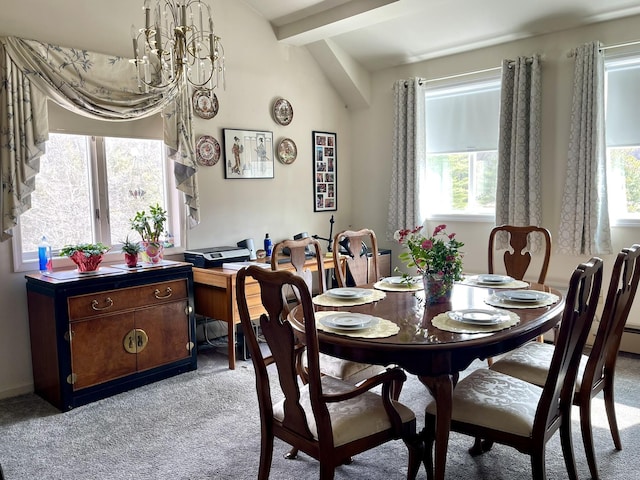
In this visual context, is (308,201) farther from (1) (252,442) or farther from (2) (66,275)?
(1) (252,442)

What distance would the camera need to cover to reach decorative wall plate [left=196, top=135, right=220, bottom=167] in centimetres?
400

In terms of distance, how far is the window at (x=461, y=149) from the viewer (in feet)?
14.5

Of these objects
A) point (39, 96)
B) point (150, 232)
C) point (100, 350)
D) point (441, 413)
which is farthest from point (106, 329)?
point (441, 413)

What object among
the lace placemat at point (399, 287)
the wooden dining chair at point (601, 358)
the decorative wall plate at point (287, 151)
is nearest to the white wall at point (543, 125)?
the decorative wall plate at point (287, 151)

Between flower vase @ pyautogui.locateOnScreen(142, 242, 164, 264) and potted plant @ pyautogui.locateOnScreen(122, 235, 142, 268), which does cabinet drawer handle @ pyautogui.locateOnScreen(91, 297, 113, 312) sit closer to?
potted plant @ pyautogui.locateOnScreen(122, 235, 142, 268)

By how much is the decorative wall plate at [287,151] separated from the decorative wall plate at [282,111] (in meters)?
0.17

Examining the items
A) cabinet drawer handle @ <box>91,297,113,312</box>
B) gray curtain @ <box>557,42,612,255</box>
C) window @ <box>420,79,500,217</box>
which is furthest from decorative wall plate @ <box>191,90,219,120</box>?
gray curtain @ <box>557,42,612,255</box>

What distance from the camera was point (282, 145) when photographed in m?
4.62

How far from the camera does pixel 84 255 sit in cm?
319

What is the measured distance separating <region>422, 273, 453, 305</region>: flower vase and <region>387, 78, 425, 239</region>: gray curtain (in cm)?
245

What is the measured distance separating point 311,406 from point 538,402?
2.74ft

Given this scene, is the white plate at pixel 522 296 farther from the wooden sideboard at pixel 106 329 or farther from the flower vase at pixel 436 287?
the wooden sideboard at pixel 106 329

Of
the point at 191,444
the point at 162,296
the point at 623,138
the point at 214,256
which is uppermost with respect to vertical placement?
the point at 623,138

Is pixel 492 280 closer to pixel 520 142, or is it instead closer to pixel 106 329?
pixel 520 142
